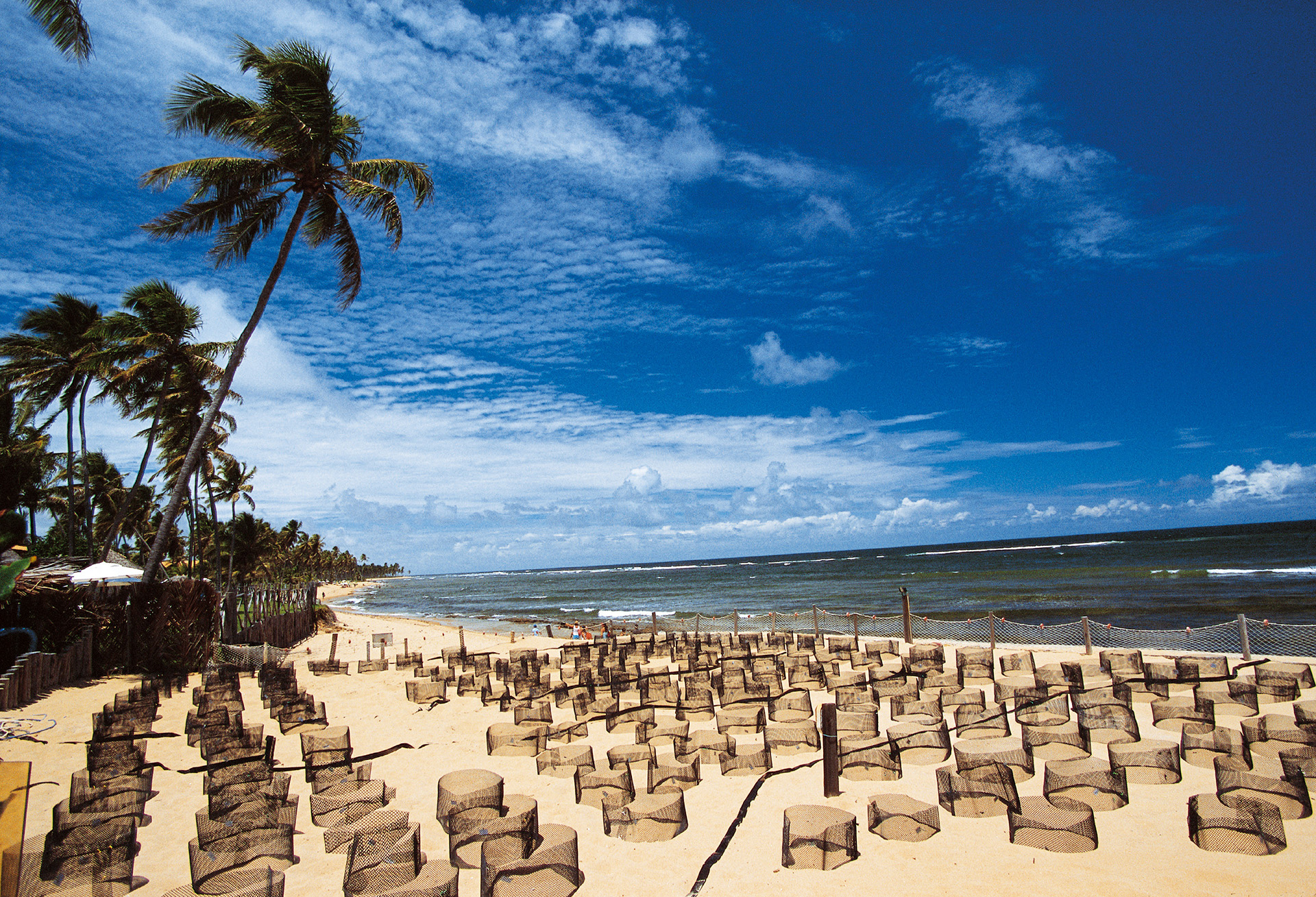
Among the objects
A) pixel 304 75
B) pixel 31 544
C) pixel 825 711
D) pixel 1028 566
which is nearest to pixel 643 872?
pixel 825 711

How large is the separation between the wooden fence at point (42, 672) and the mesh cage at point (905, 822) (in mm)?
13149

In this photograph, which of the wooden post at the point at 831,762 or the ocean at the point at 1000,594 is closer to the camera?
the wooden post at the point at 831,762

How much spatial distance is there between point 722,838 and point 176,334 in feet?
71.5

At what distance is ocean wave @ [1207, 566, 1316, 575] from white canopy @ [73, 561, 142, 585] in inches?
2307

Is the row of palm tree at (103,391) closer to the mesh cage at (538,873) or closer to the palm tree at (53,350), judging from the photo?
the palm tree at (53,350)

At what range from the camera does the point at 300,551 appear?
95.2m

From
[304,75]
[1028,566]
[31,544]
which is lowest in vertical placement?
[1028,566]

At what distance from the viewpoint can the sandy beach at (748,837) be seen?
5395 millimetres

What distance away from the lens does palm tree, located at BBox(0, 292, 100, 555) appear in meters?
22.3

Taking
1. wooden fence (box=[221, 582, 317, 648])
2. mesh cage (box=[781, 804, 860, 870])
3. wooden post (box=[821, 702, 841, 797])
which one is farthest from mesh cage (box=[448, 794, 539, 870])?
wooden fence (box=[221, 582, 317, 648])

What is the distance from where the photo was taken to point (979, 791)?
6652mm

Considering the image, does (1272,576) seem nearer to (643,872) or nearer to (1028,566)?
(1028,566)

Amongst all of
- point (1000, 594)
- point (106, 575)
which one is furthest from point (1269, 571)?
point (106, 575)

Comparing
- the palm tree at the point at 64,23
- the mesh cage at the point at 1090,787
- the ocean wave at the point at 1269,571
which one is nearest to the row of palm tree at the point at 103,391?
the palm tree at the point at 64,23
